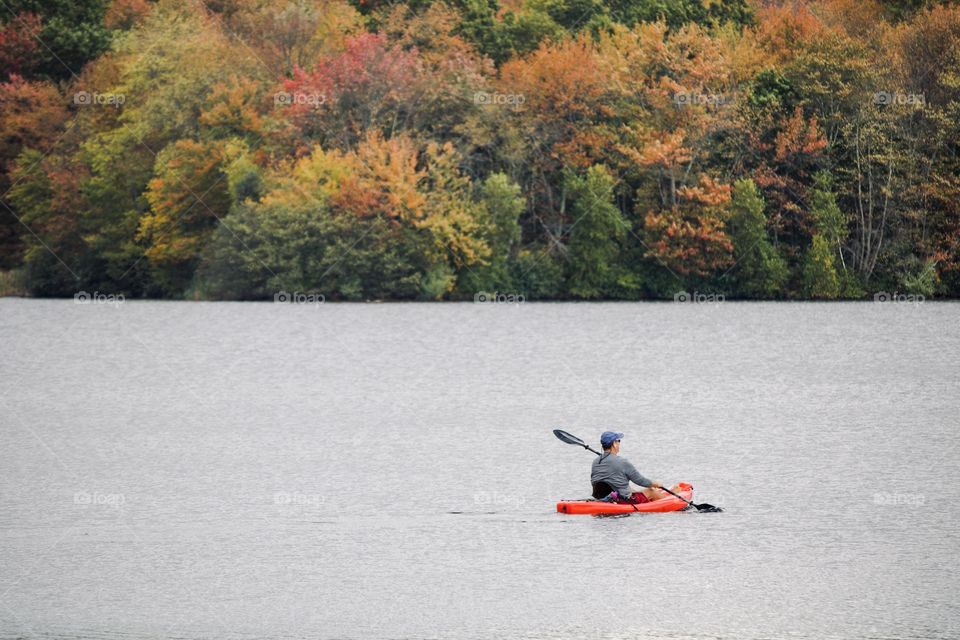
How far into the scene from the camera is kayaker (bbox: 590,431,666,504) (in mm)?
20906

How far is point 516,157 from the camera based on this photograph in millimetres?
75125

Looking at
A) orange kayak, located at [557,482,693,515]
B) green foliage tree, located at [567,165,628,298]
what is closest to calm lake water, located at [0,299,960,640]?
orange kayak, located at [557,482,693,515]

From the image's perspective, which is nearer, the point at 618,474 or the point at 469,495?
the point at 618,474

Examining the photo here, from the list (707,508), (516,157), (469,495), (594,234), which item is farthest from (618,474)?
(516,157)

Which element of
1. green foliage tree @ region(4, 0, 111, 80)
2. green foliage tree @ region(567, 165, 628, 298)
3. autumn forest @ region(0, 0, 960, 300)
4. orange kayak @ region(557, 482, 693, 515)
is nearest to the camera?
orange kayak @ region(557, 482, 693, 515)

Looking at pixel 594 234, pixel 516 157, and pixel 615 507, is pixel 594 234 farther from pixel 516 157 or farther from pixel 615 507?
pixel 615 507

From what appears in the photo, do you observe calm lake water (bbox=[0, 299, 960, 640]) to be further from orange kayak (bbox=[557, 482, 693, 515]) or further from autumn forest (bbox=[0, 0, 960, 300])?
autumn forest (bbox=[0, 0, 960, 300])

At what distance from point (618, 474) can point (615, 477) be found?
60 millimetres

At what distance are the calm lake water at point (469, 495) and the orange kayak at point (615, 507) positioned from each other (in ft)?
0.54

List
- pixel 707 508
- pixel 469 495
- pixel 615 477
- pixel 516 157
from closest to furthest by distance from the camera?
pixel 615 477 < pixel 707 508 < pixel 469 495 < pixel 516 157

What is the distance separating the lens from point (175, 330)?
200ft

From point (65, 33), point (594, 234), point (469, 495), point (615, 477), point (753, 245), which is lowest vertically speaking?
point (594, 234)

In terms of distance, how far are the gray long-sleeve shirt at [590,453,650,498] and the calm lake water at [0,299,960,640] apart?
1.55ft

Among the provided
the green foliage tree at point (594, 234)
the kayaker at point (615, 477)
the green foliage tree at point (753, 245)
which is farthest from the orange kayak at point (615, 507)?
the green foliage tree at point (594, 234)
